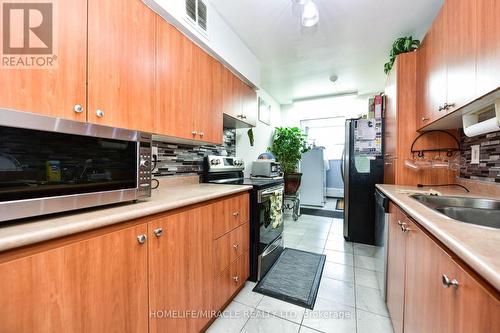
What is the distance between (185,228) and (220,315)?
0.82 meters

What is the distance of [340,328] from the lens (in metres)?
1.35

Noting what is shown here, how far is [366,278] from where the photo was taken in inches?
75.8

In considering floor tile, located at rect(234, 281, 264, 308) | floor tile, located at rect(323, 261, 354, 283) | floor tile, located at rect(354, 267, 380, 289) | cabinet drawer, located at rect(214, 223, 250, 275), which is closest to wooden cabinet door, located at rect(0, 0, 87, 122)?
cabinet drawer, located at rect(214, 223, 250, 275)

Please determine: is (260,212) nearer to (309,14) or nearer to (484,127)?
(484,127)

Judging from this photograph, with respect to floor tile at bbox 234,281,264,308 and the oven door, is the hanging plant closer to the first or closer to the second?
the oven door

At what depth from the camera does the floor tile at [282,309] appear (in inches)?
57.3

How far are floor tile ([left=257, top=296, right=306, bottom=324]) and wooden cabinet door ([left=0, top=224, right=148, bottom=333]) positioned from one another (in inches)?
37.3

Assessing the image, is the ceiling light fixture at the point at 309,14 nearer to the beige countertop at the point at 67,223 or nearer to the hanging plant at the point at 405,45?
the hanging plant at the point at 405,45

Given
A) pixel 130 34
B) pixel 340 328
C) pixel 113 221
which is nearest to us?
pixel 113 221

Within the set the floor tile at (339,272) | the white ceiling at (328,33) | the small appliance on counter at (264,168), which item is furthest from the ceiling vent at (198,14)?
the floor tile at (339,272)

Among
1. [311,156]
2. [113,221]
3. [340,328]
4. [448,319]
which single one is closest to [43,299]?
[113,221]

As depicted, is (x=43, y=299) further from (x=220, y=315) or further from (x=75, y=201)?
(x=220, y=315)

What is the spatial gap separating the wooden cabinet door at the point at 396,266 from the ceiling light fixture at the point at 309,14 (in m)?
1.75

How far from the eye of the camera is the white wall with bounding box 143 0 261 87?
1451 mm
